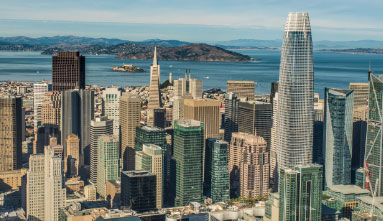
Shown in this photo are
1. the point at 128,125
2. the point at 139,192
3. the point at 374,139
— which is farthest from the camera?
the point at 128,125

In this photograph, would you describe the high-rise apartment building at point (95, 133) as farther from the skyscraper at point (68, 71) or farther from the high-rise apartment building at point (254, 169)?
the skyscraper at point (68, 71)

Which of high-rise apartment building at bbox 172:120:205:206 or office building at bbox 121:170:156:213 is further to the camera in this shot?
high-rise apartment building at bbox 172:120:205:206

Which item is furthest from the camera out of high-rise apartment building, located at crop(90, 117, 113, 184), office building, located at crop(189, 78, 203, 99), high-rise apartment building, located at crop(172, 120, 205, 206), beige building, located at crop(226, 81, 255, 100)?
office building, located at crop(189, 78, 203, 99)

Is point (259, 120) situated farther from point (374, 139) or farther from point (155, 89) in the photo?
point (155, 89)

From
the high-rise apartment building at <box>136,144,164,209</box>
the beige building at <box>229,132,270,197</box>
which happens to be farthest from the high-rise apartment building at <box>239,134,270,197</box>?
the high-rise apartment building at <box>136,144,164,209</box>

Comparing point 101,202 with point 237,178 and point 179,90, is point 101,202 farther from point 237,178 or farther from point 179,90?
point 179,90

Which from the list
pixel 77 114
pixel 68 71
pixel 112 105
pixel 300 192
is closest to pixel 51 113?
pixel 77 114

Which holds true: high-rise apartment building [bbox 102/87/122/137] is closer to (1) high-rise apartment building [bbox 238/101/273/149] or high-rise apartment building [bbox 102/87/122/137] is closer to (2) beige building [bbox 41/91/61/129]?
(2) beige building [bbox 41/91/61/129]
